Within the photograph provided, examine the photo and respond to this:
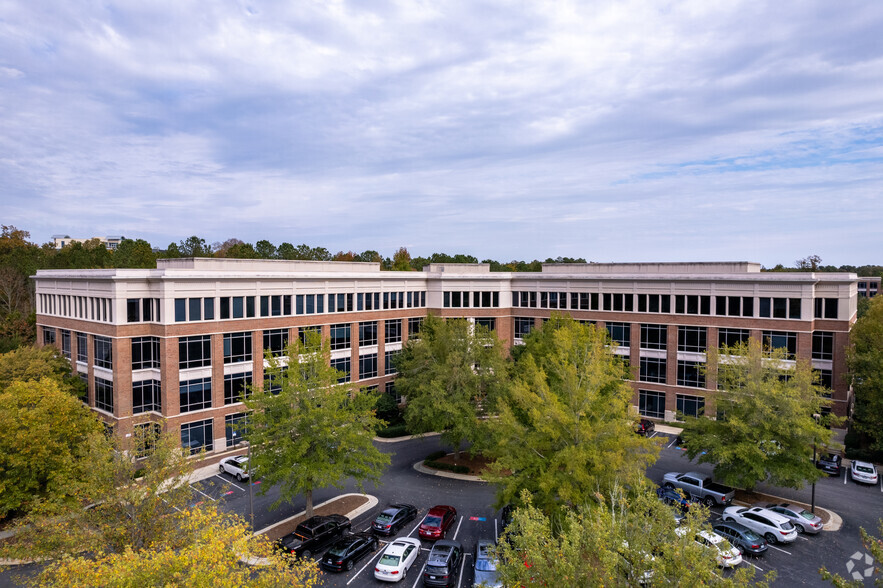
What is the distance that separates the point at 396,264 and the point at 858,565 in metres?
94.8

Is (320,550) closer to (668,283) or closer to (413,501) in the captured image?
(413,501)

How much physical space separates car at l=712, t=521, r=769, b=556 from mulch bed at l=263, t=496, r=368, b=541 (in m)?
19.9

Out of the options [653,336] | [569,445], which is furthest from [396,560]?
[653,336]

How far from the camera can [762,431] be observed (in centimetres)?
2956

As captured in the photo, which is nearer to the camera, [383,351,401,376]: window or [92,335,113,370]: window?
[92,335,113,370]: window

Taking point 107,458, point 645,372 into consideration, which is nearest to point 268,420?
point 107,458

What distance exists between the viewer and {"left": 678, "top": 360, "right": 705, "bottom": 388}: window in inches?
1870

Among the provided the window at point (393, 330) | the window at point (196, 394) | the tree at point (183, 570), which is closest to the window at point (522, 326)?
the window at point (393, 330)

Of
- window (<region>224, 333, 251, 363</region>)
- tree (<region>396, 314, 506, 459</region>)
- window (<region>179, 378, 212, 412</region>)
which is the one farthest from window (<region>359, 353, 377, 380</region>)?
window (<region>179, 378, 212, 412</region>)

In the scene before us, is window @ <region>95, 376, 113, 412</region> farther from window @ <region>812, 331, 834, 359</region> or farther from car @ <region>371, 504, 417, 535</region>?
window @ <region>812, 331, 834, 359</region>

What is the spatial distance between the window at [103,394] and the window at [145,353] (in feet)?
8.98

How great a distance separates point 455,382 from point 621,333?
23.7 meters

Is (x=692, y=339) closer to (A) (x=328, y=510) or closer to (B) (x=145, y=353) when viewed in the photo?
(A) (x=328, y=510)

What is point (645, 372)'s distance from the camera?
5072 cm
